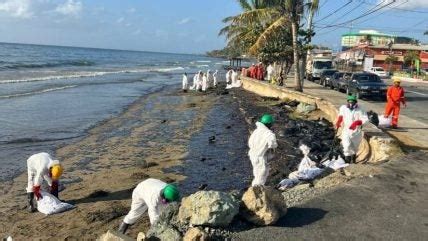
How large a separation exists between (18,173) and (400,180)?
8.56 meters

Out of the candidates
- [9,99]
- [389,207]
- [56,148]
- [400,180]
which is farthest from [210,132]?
[9,99]

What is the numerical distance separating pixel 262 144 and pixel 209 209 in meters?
2.55

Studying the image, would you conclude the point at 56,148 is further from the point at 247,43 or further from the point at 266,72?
the point at 266,72

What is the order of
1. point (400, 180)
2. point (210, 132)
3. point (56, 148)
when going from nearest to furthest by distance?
1. point (400, 180)
2. point (56, 148)
3. point (210, 132)

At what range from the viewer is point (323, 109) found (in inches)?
808

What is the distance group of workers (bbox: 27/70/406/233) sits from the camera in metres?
6.86

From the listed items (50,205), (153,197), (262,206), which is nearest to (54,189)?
(50,205)

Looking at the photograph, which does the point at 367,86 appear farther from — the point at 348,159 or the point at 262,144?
the point at 262,144

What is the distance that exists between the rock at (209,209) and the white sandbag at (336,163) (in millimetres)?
4709

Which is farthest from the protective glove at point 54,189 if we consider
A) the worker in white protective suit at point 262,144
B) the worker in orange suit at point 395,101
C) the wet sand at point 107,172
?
the worker in orange suit at point 395,101

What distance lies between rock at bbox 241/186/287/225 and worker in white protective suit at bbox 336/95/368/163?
4.52 m

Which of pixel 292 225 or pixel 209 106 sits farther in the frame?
pixel 209 106

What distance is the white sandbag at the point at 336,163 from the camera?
1088 centimetres

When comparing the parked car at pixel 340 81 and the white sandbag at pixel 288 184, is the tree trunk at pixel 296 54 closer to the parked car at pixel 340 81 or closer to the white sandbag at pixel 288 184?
the parked car at pixel 340 81
